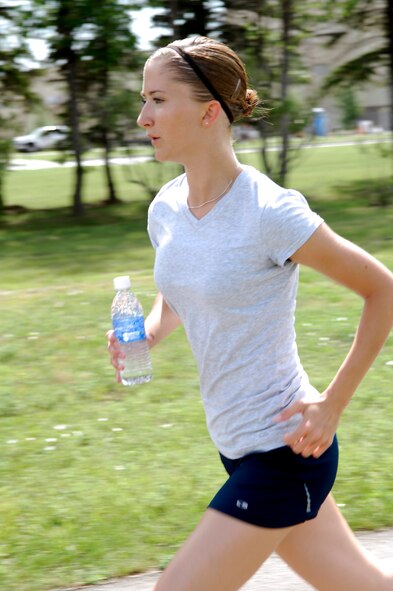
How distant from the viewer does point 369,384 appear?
6504mm

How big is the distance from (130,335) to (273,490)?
0.68 m

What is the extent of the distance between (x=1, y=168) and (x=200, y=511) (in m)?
15.2

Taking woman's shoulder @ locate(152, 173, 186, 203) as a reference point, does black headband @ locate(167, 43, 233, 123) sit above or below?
above

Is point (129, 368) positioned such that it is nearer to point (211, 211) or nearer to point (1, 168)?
point (211, 211)

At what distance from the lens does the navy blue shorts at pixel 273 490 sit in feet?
8.52

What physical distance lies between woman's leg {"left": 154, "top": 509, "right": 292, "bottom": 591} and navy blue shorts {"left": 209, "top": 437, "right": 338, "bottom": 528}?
0.03 m

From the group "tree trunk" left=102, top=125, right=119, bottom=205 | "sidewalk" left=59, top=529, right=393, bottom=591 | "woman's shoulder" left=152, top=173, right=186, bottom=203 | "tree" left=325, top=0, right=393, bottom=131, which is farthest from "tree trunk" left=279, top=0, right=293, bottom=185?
"woman's shoulder" left=152, top=173, right=186, bottom=203

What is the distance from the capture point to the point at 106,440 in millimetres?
5648

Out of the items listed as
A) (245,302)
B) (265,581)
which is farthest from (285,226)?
(265,581)

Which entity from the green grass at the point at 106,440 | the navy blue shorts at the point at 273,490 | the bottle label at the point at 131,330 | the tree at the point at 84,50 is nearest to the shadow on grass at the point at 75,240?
the tree at the point at 84,50

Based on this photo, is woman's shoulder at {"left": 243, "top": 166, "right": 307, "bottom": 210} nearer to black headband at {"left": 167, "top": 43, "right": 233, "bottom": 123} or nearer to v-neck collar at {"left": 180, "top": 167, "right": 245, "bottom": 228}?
v-neck collar at {"left": 180, "top": 167, "right": 245, "bottom": 228}

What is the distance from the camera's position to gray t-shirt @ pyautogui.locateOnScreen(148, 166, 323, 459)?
258 centimetres

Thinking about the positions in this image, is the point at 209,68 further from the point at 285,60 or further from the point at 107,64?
the point at 285,60

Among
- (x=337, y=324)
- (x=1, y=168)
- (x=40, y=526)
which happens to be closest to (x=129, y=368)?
(x=40, y=526)
